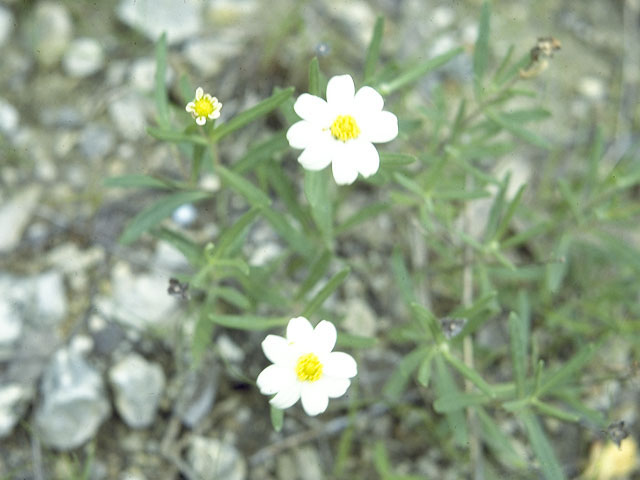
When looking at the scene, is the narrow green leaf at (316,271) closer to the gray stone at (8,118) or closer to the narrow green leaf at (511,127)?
the narrow green leaf at (511,127)

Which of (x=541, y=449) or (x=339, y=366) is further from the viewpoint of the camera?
(x=541, y=449)

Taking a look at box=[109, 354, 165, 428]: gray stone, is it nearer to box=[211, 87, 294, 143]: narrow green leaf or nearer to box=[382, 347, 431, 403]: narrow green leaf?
box=[382, 347, 431, 403]: narrow green leaf

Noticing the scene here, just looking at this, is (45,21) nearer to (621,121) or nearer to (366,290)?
(366,290)

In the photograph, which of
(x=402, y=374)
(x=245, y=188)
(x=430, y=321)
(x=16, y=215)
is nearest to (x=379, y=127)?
(x=245, y=188)

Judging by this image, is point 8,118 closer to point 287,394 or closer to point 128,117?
point 128,117

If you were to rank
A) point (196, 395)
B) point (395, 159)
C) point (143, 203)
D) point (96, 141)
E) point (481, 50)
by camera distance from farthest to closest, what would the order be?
point (96, 141), point (143, 203), point (196, 395), point (481, 50), point (395, 159)
